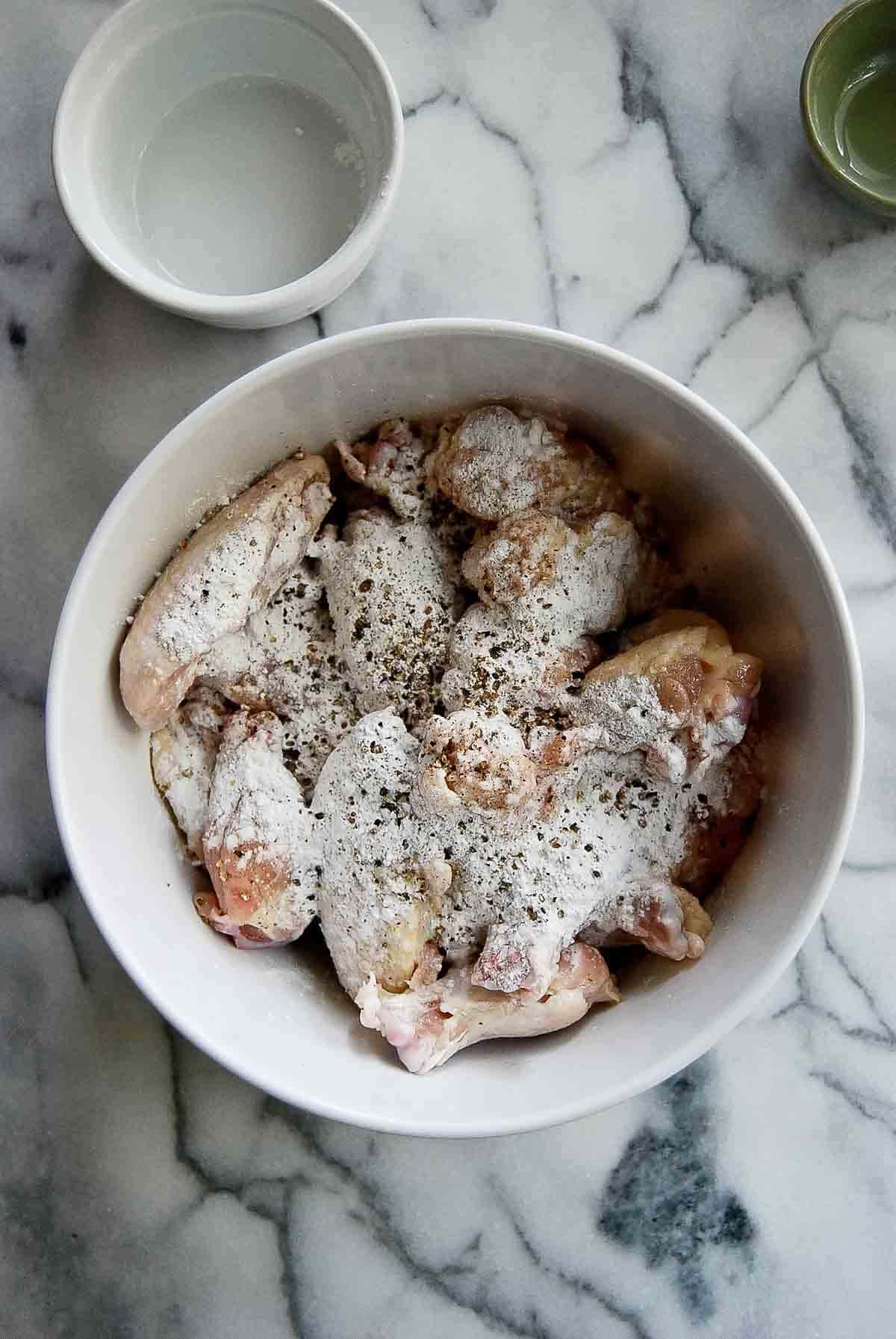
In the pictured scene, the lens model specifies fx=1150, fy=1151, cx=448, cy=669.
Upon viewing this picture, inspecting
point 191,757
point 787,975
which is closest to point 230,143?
point 191,757

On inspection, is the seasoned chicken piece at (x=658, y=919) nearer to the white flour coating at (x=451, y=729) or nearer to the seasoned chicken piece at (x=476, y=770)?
the white flour coating at (x=451, y=729)

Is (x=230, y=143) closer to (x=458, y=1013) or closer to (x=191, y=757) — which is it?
→ (x=191, y=757)

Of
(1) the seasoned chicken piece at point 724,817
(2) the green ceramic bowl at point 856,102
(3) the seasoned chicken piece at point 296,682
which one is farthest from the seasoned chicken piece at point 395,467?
(2) the green ceramic bowl at point 856,102

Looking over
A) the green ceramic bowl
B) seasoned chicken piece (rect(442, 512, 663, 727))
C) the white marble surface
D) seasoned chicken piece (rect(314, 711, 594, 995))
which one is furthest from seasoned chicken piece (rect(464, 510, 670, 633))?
the green ceramic bowl

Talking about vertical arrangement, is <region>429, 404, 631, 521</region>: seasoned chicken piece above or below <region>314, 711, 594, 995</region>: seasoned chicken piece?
above

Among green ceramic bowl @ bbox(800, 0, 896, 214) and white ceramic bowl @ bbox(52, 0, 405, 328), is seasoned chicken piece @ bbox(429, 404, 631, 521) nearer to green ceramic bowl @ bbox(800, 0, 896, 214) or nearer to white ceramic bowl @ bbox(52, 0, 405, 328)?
white ceramic bowl @ bbox(52, 0, 405, 328)

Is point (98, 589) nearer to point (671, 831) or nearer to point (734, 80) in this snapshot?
point (671, 831)
